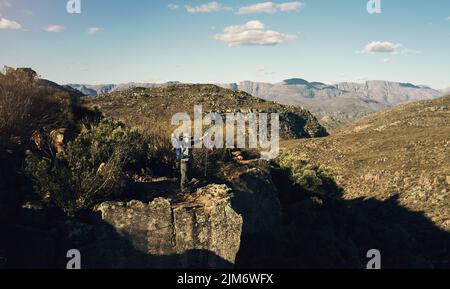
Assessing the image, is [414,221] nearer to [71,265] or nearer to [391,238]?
[391,238]

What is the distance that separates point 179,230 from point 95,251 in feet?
9.33

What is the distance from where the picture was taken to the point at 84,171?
15914mm

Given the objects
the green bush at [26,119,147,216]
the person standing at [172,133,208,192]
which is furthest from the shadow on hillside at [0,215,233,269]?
the person standing at [172,133,208,192]

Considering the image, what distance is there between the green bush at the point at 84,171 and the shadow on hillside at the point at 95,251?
127cm

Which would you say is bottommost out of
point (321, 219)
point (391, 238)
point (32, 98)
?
point (391, 238)

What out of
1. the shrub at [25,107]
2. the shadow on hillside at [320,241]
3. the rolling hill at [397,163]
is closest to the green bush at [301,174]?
the shadow on hillside at [320,241]

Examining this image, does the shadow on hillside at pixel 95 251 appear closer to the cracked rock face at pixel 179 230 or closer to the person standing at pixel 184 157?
the cracked rock face at pixel 179 230

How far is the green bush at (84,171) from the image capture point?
15.0 m

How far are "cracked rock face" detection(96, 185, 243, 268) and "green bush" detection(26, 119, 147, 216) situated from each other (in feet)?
3.86

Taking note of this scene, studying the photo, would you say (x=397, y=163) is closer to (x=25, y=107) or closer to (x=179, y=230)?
(x=179, y=230)

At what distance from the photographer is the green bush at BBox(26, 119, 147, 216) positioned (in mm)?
15008

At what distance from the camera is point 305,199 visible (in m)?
25.4
